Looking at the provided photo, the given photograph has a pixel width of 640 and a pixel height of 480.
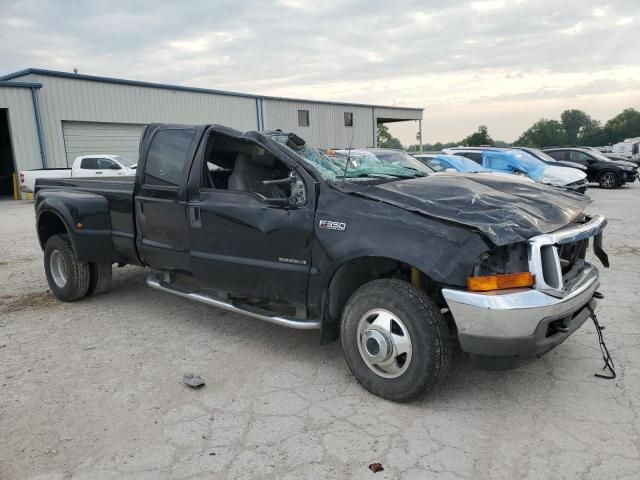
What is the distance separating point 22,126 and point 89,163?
13.7ft

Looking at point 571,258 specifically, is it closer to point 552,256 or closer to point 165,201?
point 552,256

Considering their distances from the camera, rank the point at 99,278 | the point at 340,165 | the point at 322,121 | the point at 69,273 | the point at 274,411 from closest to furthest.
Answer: the point at 274,411, the point at 340,165, the point at 69,273, the point at 99,278, the point at 322,121

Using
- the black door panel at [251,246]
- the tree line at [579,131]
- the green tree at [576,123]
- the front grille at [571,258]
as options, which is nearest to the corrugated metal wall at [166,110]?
the black door panel at [251,246]

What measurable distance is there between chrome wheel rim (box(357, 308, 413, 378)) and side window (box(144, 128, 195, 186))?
2232 millimetres

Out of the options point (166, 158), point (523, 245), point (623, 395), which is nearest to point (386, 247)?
point (523, 245)

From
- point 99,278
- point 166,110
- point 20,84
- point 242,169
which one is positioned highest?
point 20,84

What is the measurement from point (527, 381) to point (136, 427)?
2.65m

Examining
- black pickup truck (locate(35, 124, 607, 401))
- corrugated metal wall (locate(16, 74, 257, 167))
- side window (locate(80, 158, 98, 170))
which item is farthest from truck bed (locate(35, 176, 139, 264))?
corrugated metal wall (locate(16, 74, 257, 167))

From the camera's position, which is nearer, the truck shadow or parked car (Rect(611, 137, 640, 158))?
the truck shadow

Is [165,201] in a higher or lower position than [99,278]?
higher

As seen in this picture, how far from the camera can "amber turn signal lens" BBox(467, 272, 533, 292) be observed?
303cm

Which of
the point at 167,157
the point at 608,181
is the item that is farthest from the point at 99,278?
the point at 608,181

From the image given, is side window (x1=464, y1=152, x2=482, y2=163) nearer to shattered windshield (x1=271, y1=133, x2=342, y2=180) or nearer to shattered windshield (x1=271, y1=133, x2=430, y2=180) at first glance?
shattered windshield (x1=271, y1=133, x2=430, y2=180)

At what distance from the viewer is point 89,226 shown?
543 cm
